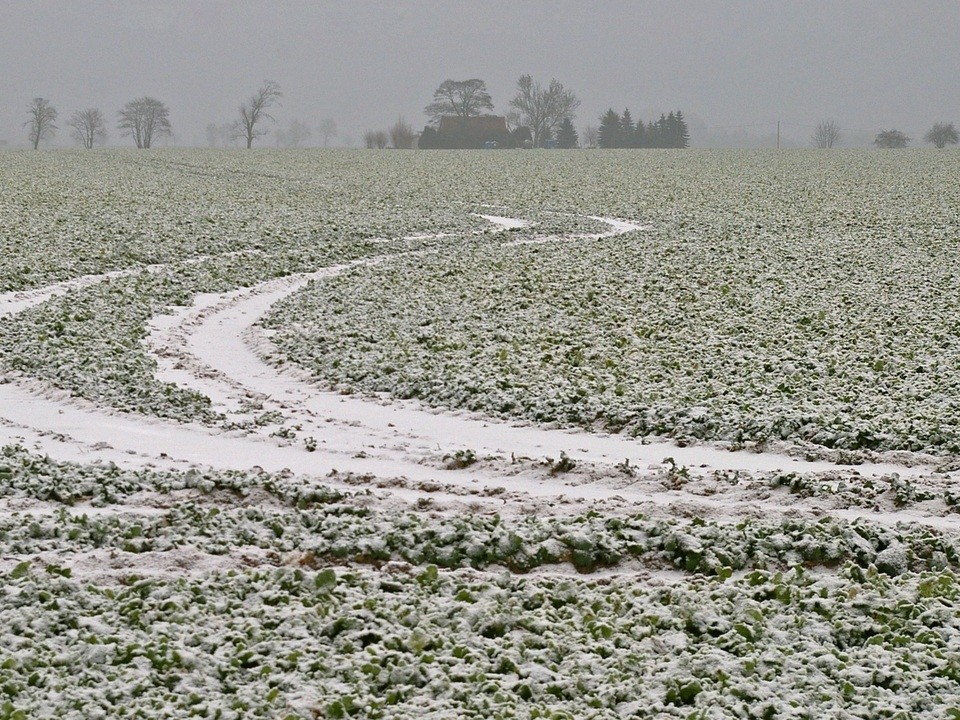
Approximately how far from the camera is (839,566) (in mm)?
8398

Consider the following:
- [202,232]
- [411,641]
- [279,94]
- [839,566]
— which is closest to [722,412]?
[839,566]

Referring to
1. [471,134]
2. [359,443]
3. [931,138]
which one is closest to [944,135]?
[931,138]

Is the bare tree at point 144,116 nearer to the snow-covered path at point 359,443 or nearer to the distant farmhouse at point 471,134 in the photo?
the distant farmhouse at point 471,134

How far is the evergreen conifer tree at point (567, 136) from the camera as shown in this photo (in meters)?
109

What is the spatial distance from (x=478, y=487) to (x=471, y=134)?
100m

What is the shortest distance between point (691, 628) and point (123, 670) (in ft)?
12.1

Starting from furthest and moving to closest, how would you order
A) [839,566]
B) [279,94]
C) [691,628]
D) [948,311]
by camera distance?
[279,94]
[948,311]
[839,566]
[691,628]

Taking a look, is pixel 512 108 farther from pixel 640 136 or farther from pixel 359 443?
pixel 359 443

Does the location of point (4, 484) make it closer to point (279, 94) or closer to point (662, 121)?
point (662, 121)

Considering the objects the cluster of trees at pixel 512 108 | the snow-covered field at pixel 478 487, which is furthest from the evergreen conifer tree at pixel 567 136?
the snow-covered field at pixel 478 487

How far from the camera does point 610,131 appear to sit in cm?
10856

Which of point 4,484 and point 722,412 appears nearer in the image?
point 4,484

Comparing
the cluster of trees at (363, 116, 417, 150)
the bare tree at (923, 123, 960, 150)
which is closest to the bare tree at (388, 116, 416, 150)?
the cluster of trees at (363, 116, 417, 150)

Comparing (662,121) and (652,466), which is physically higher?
(662,121)
